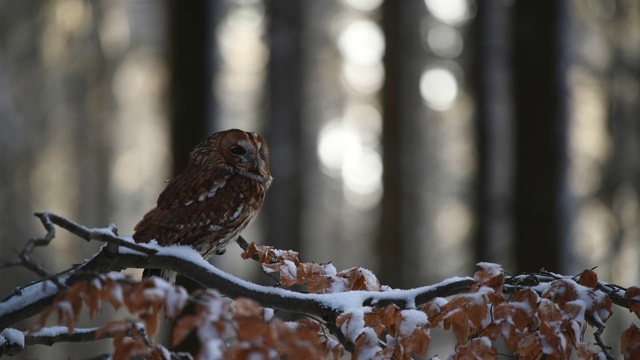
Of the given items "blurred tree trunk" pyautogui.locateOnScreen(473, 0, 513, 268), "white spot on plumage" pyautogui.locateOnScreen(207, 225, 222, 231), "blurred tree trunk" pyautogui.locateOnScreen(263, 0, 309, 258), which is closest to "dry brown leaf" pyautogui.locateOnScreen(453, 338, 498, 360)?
"white spot on plumage" pyautogui.locateOnScreen(207, 225, 222, 231)

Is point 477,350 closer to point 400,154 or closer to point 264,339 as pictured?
point 264,339

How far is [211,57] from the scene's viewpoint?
6840mm

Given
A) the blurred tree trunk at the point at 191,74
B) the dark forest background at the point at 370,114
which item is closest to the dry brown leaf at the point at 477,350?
the dark forest background at the point at 370,114

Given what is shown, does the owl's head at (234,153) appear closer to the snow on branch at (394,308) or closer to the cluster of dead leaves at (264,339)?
the snow on branch at (394,308)

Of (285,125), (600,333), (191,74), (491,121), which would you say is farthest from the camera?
(491,121)

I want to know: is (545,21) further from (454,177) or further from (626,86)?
(454,177)

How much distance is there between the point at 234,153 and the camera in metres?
A: 3.65

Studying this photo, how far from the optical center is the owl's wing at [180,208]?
3215 millimetres

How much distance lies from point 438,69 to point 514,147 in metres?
8.76

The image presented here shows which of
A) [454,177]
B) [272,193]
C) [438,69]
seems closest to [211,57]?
[272,193]

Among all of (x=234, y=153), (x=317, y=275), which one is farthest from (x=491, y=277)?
(x=234, y=153)

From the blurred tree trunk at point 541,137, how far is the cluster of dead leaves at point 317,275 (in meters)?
3.82

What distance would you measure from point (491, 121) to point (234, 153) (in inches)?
273

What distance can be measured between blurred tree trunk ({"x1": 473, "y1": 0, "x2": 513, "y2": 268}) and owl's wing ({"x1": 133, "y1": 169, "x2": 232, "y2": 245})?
603 centimetres
